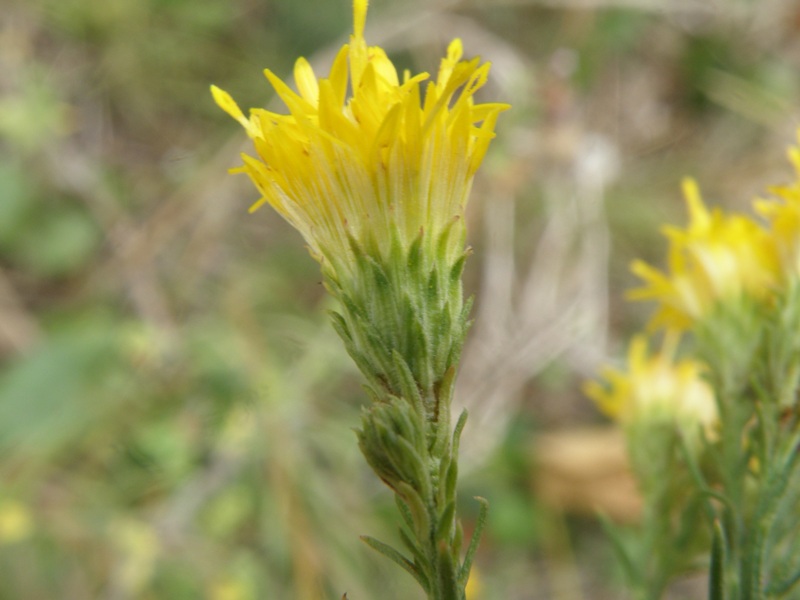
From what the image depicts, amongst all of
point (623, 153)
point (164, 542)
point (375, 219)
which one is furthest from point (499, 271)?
point (375, 219)

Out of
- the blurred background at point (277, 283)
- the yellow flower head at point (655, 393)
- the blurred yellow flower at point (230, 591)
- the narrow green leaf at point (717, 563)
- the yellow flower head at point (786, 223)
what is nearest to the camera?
the narrow green leaf at point (717, 563)

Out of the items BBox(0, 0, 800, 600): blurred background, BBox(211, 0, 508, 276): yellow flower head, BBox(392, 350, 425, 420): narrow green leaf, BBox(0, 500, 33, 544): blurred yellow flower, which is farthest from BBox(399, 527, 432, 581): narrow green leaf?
BBox(0, 500, 33, 544): blurred yellow flower

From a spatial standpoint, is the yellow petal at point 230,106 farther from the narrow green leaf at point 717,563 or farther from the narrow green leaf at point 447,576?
the narrow green leaf at point 717,563

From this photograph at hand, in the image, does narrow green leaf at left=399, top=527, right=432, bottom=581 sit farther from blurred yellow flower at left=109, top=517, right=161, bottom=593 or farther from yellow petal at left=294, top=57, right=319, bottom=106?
blurred yellow flower at left=109, top=517, right=161, bottom=593

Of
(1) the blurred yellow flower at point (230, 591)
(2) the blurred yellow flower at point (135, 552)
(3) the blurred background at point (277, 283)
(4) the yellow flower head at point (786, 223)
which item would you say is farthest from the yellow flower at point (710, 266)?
(2) the blurred yellow flower at point (135, 552)

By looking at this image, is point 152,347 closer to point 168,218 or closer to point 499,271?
point 168,218
